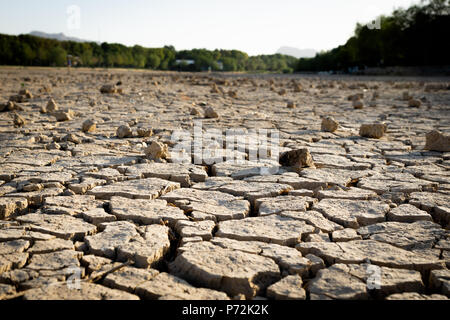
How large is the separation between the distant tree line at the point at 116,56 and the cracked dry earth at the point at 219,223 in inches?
1692

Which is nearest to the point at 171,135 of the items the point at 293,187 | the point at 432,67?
the point at 293,187

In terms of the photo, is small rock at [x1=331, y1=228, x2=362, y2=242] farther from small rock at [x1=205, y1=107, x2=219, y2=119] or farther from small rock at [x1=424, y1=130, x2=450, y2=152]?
small rock at [x1=205, y1=107, x2=219, y2=119]

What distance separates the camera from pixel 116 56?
178 ft

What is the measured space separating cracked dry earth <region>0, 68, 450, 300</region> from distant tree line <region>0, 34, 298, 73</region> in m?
43.0

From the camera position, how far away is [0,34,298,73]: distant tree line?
40.6 metres

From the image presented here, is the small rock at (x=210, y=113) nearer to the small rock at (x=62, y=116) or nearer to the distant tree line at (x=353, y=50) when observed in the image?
the small rock at (x=62, y=116)

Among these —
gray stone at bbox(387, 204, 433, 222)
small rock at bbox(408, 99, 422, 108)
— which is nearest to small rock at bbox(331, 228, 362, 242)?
gray stone at bbox(387, 204, 433, 222)

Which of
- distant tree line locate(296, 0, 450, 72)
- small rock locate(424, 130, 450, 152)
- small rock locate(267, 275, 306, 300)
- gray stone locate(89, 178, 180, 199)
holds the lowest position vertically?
small rock locate(267, 275, 306, 300)

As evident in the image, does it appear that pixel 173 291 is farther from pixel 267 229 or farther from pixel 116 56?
pixel 116 56

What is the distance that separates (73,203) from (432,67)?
29.2 meters

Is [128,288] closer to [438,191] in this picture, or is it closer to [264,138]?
[438,191]

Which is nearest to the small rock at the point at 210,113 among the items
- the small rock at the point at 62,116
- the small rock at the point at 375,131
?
the small rock at the point at 62,116

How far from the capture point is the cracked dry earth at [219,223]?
162cm

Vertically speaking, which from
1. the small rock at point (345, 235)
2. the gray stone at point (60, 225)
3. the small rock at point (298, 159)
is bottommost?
the small rock at point (345, 235)
